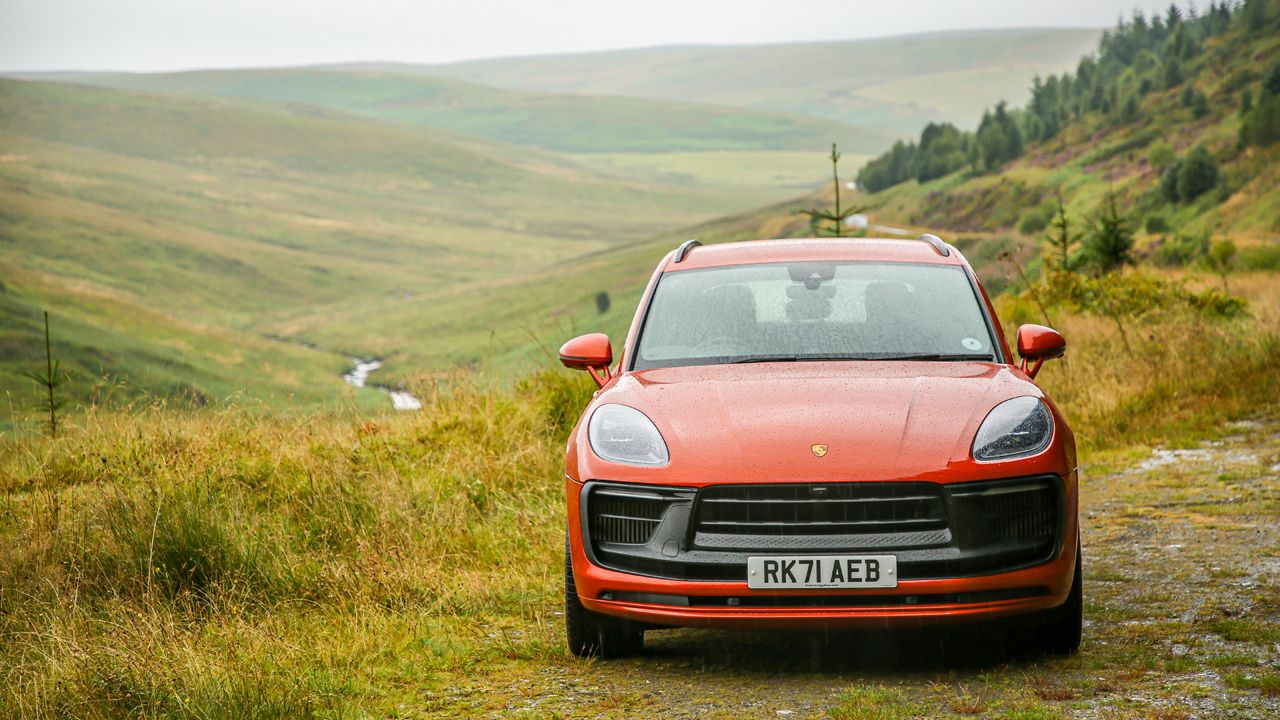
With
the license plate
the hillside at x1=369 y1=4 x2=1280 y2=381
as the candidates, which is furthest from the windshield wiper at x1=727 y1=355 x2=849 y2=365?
the hillside at x1=369 y1=4 x2=1280 y2=381

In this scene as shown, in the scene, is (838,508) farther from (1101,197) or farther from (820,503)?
(1101,197)

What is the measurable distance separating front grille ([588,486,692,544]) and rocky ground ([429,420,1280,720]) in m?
0.56

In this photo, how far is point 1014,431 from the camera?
446cm

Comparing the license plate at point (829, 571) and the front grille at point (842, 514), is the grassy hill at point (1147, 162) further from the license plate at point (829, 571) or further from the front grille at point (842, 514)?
the license plate at point (829, 571)

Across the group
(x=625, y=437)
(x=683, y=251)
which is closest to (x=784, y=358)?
(x=625, y=437)

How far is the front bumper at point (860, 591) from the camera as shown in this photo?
4.23 m

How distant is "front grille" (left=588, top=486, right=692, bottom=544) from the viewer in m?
4.37

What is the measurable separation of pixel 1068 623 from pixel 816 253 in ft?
7.00

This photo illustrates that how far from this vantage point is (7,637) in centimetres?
556

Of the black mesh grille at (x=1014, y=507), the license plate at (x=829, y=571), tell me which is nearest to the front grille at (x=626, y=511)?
the license plate at (x=829, y=571)

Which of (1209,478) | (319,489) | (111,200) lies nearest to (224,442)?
→ (319,489)

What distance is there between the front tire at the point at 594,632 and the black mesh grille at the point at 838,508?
0.78m

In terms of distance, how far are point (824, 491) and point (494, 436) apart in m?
5.26

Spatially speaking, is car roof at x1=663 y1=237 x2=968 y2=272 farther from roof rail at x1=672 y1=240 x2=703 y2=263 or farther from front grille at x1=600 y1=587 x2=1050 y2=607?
front grille at x1=600 y1=587 x2=1050 y2=607
